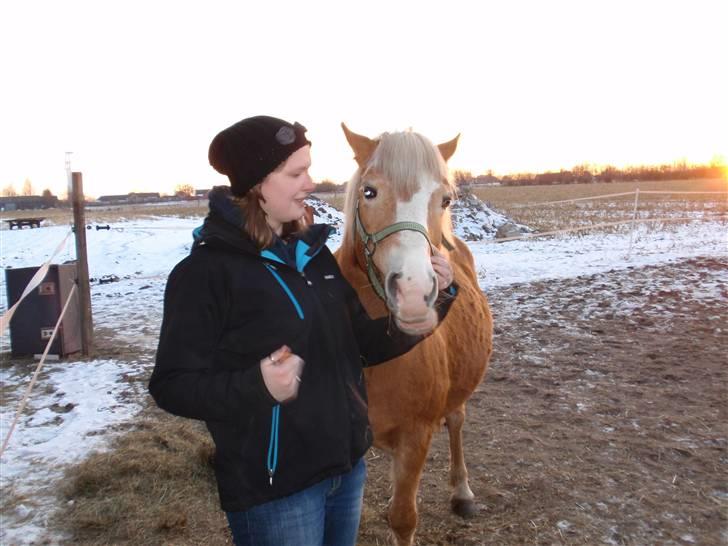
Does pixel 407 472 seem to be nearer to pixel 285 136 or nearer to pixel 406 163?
pixel 406 163

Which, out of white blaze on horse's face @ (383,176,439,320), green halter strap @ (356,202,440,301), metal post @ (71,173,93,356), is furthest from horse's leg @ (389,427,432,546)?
metal post @ (71,173,93,356)

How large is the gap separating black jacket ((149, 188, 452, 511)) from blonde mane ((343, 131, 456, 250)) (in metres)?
0.48

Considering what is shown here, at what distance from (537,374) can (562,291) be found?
12.2ft

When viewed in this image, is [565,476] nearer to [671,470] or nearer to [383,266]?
[671,470]

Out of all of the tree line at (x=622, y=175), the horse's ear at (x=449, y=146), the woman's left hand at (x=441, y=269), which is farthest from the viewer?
the tree line at (x=622, y=175)

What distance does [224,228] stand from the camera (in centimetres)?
149

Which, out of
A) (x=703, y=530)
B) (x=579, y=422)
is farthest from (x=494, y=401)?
(x=703, y=530)

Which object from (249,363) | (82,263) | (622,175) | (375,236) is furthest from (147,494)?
(622,175)

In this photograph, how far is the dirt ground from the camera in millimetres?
3111

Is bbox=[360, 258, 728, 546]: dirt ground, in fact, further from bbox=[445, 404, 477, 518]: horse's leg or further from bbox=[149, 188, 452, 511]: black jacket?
bbox=[149, 188, 452, 511]: black jacket

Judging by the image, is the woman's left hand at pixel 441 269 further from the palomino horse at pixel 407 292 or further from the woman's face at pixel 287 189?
the woman's face at pixel 287 189

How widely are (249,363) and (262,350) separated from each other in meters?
0.05

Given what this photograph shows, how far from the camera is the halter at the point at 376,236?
5.89ft

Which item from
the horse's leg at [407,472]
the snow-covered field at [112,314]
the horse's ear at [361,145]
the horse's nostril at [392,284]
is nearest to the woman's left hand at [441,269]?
the horse's nostril at [392,284]
